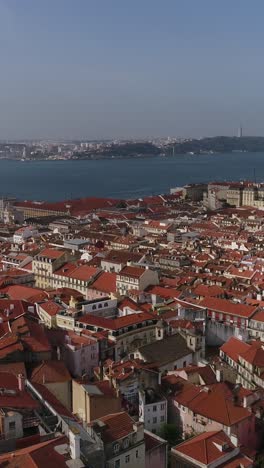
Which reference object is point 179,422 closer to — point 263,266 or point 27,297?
point 27,297

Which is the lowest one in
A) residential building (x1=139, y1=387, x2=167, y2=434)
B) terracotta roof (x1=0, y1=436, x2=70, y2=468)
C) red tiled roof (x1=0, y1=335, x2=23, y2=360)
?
residential building (x1=139, y1=387, x2=167, y2=434)

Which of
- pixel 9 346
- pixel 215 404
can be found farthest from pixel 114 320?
pixel 215 404

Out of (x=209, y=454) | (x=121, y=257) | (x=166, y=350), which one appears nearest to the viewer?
(x=209, y=454)

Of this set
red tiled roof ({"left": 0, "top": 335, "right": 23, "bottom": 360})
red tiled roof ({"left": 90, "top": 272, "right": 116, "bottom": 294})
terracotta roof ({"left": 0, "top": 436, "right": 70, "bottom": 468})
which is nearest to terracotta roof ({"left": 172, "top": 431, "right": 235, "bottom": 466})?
terracotta roof ({"left": 0, "top": 436, "right": 70, "bottom": 468})

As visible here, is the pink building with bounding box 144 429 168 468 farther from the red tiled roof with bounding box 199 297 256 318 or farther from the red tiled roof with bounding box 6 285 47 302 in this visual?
the red tiled roof with bounding box 6 285 47 302

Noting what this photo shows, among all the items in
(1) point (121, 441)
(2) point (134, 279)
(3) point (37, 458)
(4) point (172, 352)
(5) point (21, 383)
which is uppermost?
(3) point (37, 458)

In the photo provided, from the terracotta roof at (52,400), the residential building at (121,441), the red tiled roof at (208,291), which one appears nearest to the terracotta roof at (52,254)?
the red tiled roof at (208,291)

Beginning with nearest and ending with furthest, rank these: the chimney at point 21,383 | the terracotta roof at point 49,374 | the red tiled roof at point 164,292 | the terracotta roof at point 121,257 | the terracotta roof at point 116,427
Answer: the terracotta roof at point 116,427, the chimney at point 21,383, the terracotta roof at point 49,374, the red tiled roof at point 164,292, the terracotta roof at point 121,257

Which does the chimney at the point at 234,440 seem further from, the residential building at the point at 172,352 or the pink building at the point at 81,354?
the pink building at the point at 81,354

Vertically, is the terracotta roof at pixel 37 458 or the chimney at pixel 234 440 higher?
the terracotta roof at pixel 37 458

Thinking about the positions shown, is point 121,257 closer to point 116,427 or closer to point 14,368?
point 14,368

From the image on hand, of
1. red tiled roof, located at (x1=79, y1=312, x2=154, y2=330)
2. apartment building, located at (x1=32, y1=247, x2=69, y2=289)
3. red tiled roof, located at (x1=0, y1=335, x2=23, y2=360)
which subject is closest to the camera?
red tiled roof, located at (x1=0, y1=335, x2=23, y2=360)
